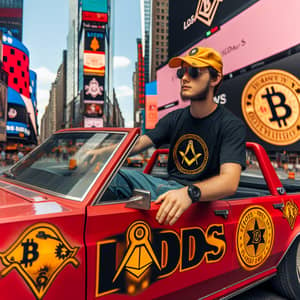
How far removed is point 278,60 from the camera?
14438 mm

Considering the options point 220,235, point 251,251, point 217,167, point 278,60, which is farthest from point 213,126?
point 278,60

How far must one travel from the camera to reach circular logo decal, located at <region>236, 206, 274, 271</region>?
197 cm

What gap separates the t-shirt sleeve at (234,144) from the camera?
5.86 feet

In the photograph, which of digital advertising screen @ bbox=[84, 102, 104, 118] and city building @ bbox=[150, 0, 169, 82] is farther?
city building @ bbox=[150, 0, 169, 82]

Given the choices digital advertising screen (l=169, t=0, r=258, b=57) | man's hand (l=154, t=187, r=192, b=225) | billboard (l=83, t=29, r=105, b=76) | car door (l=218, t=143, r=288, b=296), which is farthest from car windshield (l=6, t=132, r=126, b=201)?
billboard (l=83, t=29, r=105, b=76)

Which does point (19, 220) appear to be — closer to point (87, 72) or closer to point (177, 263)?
point (177, 263)

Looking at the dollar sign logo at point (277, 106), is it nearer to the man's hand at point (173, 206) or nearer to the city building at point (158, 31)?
the man's hand at point (173, 206)

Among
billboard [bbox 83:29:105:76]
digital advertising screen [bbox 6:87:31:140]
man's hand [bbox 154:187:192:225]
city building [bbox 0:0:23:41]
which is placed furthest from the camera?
city building [bbox 0:0:23:41]

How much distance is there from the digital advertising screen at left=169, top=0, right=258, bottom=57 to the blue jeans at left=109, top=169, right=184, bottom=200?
698 inches

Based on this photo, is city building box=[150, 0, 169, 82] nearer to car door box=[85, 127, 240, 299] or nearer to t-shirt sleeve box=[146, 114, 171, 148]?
t-shirt sleeve box=[146, 114, 171, 148]

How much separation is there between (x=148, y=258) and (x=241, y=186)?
2.09 m

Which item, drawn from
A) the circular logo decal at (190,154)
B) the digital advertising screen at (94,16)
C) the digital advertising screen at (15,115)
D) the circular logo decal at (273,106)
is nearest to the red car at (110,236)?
the circular logo decal at (190,154)

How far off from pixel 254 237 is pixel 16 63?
6598 centimetres

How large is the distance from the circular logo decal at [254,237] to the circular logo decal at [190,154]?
0.48m
